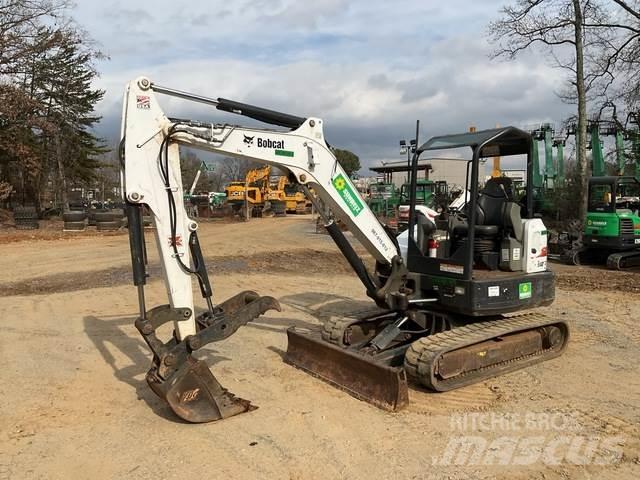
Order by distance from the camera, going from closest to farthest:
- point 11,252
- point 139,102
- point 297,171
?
point 139,102 → point 297,171 → point 11,252

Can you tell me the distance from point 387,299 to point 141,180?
2898 mm

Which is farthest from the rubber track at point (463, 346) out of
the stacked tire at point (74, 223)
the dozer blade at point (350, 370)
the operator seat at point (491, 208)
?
the stacked tire at point (74, 223)

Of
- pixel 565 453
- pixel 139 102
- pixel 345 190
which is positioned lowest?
pixel 565 453

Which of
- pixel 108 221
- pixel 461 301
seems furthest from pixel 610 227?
pixel 108 221

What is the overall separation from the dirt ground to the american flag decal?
2658 mm

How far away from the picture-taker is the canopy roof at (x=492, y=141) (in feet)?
19.8

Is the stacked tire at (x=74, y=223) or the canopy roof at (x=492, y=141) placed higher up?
the canopy roof at (x=492, y=141)

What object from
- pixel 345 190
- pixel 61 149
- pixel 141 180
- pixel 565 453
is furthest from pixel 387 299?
pixel 61 149

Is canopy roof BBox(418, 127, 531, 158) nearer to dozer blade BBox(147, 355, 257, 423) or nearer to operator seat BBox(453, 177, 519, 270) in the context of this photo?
operator seat BBox(453, 177, 519, 270)

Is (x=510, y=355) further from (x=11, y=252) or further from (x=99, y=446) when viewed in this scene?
(x=11, y=252)

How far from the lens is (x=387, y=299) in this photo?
615 centimetres

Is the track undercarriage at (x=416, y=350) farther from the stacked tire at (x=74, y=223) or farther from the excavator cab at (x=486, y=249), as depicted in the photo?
the stacked tire at (x=74, y=223)

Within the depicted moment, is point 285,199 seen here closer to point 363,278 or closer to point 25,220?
point 25,220

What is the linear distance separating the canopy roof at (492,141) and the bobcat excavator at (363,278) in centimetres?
2
